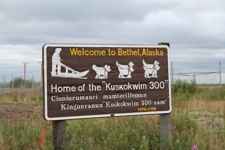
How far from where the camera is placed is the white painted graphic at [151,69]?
27.9 ft

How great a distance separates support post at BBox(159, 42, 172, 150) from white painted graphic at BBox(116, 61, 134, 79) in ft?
2.32

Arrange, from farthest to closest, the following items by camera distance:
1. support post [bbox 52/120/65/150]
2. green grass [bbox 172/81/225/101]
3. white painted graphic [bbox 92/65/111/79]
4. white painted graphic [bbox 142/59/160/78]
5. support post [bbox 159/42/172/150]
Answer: green grass [bbox 172/81/225/101], white painted graphic [bbox 142/59/160/78], support post [bbox 159/42/172/150], white painted graphic [bbox 92/65/111/79], support post [bbox 52/120/65/150]

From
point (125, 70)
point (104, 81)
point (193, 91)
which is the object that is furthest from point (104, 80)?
point (193, 91)

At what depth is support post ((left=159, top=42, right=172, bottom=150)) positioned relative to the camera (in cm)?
841

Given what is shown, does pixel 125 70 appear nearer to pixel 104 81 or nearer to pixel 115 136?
pixel 104 81

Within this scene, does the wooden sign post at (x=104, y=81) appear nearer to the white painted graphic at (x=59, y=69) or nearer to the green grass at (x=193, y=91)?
the white painted graphic at (x=59, y=69)

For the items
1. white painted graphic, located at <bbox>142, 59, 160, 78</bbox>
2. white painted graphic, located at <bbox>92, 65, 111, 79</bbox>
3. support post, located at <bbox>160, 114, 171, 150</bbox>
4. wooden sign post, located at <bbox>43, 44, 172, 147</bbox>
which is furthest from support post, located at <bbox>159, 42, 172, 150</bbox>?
white painted graphic, located at <bbox>92, 65, 111, 79</bbox>

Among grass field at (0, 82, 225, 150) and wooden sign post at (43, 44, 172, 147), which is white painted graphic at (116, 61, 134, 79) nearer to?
wooden sign post at (43, 44, 172, 147)

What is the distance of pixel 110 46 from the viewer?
27.0 ft

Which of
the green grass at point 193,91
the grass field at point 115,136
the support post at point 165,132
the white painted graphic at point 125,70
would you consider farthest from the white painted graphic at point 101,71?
the green grass at point 193,91

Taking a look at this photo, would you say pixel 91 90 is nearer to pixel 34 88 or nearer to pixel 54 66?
pixel 54 66

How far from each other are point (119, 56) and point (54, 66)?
1.08 metres

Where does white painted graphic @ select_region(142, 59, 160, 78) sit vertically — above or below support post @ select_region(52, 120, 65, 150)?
above

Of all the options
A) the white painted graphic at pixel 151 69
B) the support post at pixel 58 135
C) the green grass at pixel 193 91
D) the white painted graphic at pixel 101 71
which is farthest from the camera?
the green grass at pixel 193 91
